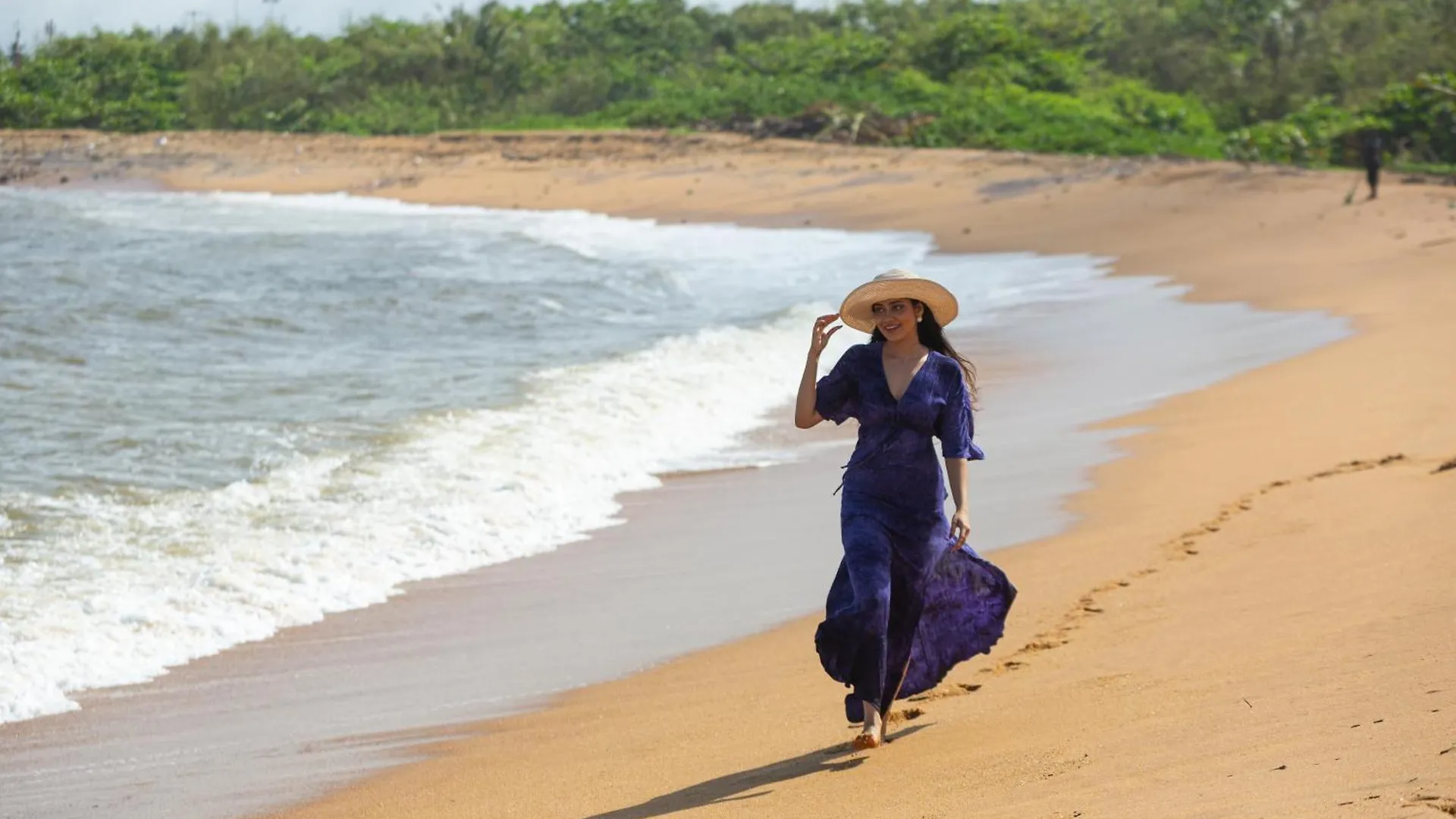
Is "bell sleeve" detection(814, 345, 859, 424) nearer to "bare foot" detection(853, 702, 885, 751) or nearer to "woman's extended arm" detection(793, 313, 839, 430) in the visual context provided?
"woman's extended arm" detection(793, 313, 839, 430)

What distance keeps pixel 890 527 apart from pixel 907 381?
0.41 m

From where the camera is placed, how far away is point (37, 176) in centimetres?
4197

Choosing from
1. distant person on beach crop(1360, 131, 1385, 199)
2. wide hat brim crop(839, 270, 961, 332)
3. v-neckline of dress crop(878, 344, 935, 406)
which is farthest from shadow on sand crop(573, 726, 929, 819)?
distant person on beach crop(1360, 131, 1385, 199)

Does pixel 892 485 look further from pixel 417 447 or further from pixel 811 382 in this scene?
Answer: pixel 417 447

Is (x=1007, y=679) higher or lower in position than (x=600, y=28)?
lower

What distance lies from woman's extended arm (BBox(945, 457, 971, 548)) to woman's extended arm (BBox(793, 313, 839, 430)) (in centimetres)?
40

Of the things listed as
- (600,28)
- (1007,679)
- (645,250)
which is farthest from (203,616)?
(600,28)

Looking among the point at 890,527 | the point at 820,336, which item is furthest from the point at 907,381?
the point at 890,527

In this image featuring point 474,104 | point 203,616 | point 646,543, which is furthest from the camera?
point 474,104

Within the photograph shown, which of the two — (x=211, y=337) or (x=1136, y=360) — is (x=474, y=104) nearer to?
(x=211, y=337)

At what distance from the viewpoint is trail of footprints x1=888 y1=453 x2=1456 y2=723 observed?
566cm

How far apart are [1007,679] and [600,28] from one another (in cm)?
5462

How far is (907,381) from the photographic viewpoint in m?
4.97

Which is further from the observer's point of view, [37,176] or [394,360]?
[37,176]
